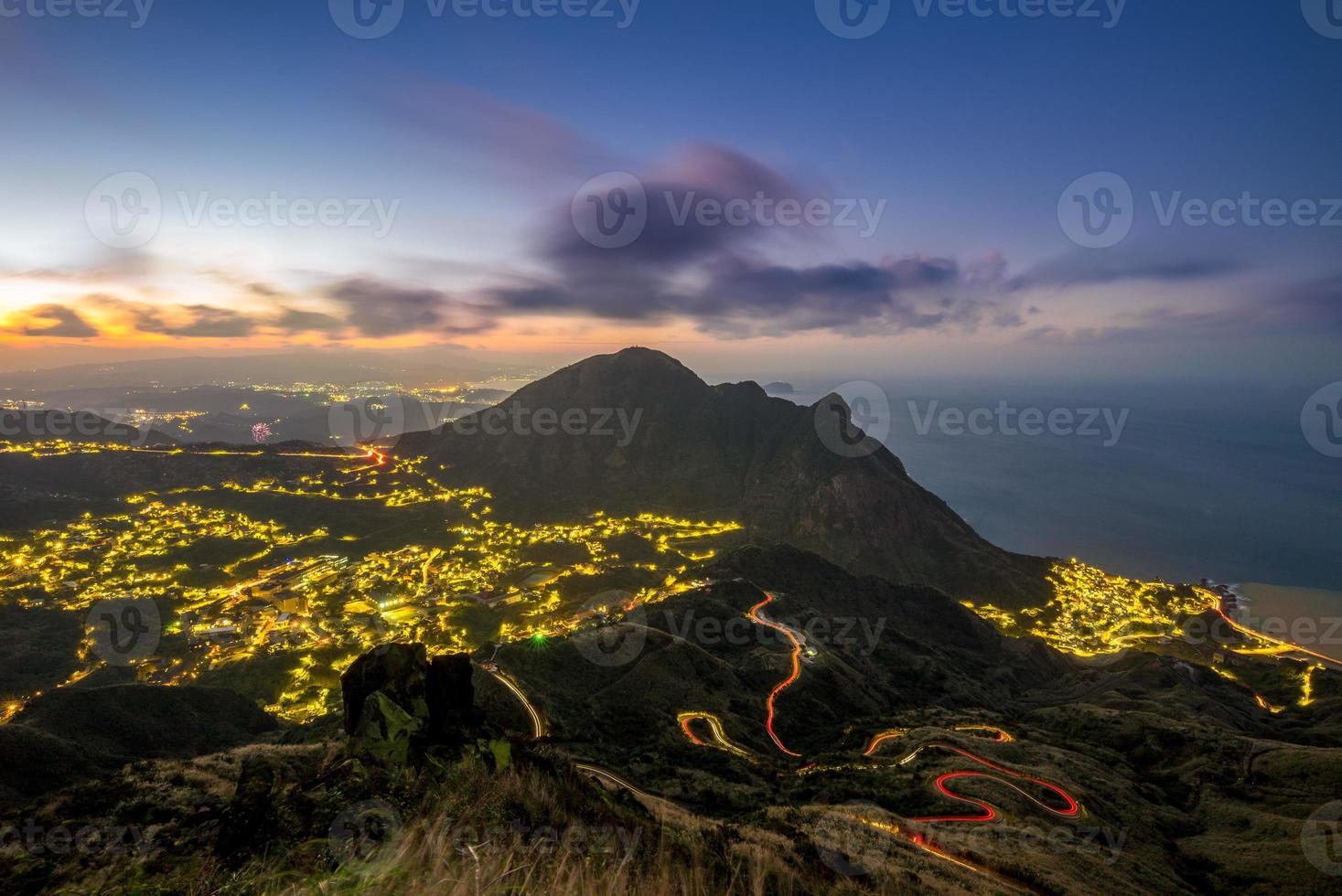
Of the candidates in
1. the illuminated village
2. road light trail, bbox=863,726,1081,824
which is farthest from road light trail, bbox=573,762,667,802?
the illuminated village

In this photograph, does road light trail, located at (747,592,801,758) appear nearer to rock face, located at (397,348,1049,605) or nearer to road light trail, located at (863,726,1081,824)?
road light trail, located at (863,726,1081,824)

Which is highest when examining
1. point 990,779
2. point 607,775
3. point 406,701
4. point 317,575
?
point 406,701

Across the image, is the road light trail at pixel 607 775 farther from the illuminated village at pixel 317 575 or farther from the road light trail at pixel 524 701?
the illuminated village at pixel 317 575

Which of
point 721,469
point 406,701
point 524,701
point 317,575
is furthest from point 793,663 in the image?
point 721,469

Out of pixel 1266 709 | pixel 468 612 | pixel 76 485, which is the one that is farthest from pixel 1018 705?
pixel 76 485

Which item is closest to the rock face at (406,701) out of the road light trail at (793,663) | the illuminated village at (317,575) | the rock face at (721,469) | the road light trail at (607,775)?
the road light trail at (607,775)

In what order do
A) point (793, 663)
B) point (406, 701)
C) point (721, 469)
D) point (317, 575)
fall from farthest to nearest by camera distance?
point (721, 469) → point (317, 575) → point (793, 663) → point (406, 701)

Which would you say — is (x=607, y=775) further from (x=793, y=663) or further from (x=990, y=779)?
(x=793, y=663)
